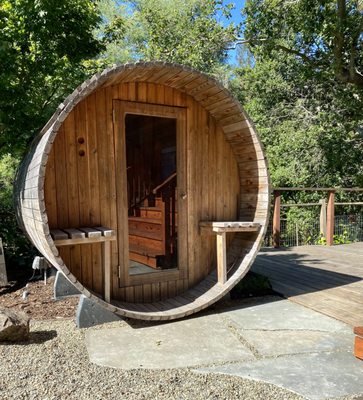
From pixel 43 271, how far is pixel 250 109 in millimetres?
9571

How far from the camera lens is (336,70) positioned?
317 inches

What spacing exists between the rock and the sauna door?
3.06 feet

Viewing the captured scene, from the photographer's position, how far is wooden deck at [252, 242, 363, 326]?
3691 millimetres

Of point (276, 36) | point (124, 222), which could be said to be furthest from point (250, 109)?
point (124, 222)

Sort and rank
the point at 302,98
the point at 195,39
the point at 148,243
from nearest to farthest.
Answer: the point at 148,243
the point at 195,39
the point at 302,98

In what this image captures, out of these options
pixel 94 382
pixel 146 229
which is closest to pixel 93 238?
pixel 94 382

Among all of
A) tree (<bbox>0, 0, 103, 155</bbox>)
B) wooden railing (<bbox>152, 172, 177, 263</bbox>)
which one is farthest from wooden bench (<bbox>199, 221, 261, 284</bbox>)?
tree (<bbox>0, 0, 103, 155</bbox>)

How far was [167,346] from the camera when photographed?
2.79m

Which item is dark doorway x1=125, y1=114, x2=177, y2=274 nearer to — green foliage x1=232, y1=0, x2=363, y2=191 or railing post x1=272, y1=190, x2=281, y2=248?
railing post x1=272, y1=190, x2=281, y2=248

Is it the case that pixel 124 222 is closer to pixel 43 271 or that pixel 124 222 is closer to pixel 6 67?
pixel 43 271

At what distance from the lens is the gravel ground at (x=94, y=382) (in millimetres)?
2092

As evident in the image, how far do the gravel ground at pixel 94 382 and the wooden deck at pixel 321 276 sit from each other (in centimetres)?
156

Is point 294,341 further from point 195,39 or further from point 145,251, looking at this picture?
point 195,39

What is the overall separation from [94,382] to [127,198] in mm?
2020
